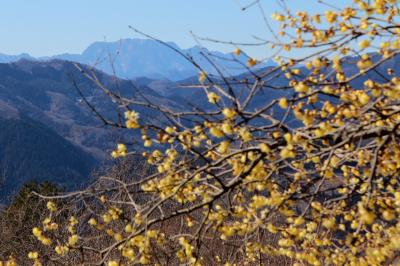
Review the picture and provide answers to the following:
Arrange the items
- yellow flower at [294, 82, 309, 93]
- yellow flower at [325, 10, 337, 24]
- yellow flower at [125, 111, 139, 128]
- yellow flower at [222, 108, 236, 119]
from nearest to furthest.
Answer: yellow flower at [222, 108, 236, 119], yellow flower at [294, 82, 309, 93], yellow flower at [125, 111, 139, 128], yellow flower at [325, 10, 337, 24]

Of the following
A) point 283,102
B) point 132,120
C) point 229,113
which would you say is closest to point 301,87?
point 283,102

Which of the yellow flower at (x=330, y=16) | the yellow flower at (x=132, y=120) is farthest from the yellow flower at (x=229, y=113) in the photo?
the yellow flower at (x=330, y=16)

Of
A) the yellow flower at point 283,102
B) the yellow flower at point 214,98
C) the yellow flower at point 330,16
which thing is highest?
the yellow flower at point 330,16

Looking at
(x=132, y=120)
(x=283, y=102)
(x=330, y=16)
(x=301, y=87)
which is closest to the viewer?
(x=283, y=102)

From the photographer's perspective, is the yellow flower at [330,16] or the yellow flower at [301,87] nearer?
the yellow flower at [301,87]

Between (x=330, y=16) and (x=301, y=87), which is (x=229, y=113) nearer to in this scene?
(x=301, y=87)

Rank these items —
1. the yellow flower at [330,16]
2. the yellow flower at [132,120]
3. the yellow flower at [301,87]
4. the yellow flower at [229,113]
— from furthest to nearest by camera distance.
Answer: the yellow flower at [330,16] → the yellow flower at [132,120] → the yellow flower at [301,87] → the yellow flower at [229,113]

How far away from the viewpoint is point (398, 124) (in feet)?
14.6

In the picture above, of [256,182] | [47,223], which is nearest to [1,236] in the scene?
[47,223]

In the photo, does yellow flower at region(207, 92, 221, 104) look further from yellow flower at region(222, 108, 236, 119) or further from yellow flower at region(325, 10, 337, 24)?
yellow flower at region(325, 10, 337, 24)

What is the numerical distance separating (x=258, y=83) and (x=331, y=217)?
157 centimetres

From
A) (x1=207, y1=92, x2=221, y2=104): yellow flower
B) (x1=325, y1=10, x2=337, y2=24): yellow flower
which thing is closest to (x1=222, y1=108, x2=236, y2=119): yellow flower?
(x1=207, y1=92, x2=221, y2=104): yellow flower

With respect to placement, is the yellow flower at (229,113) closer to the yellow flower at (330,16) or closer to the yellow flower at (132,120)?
the yellow flower at (132,120)

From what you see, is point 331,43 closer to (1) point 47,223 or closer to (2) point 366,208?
(2) point 366,208
